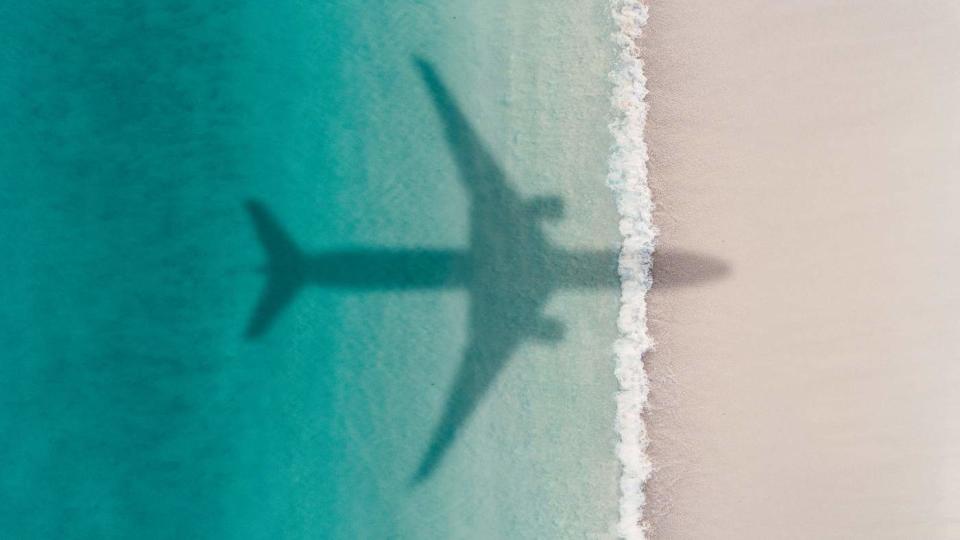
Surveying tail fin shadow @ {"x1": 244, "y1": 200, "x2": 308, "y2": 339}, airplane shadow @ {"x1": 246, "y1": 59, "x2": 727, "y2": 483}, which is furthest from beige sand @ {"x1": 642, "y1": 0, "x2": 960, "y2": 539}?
tail fin shadow @ {"x1": 244, "y1": 200, "x2": 308, "y2": 339}

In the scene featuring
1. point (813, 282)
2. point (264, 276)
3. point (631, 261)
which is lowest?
point (264, 276)

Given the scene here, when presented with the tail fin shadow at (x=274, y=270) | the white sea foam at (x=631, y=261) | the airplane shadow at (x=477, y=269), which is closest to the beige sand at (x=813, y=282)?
the white sea foam at (x=631, y=261)

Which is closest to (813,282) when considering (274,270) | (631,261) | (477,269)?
(631,261)

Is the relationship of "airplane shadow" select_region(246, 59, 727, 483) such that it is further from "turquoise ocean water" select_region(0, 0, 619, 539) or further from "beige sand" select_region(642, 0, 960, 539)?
"beige sand" select_region(642, 0, 960, 539)

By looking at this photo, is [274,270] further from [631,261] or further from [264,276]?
[631,261]

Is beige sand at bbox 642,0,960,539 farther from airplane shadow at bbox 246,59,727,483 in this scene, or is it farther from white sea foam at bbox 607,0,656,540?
airplane shadow at bbox 246,59,727,483

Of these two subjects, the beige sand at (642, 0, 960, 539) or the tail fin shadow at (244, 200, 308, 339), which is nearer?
the beige sand at (642, 0, 960, 539)
